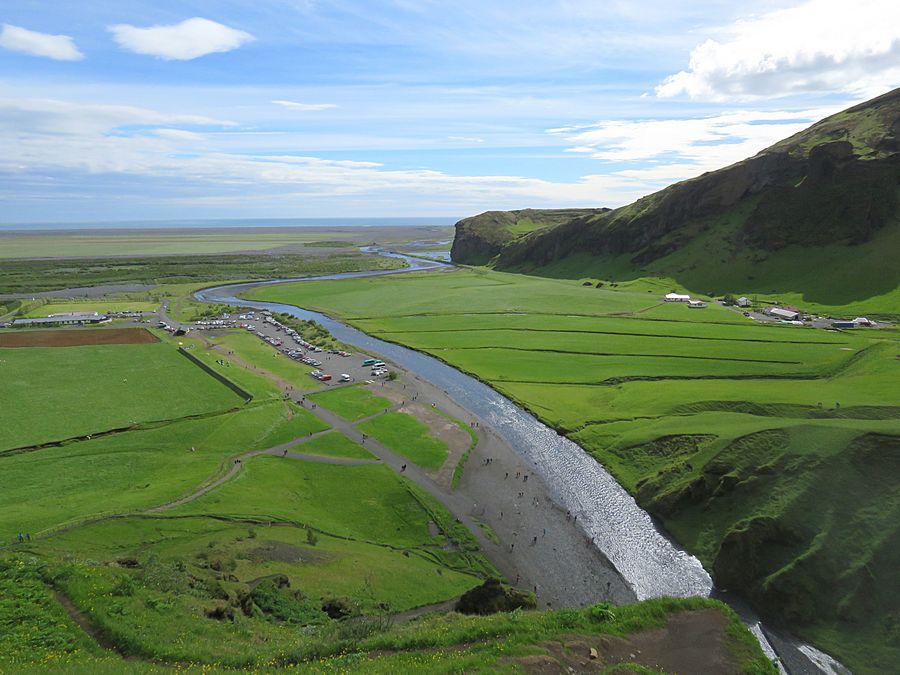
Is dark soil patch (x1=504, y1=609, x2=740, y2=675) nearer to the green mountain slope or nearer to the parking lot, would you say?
the parking lot

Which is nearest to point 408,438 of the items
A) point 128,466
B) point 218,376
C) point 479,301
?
point 128,466

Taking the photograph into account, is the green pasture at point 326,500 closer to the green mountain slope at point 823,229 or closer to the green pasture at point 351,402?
the green pasture at point 351,402

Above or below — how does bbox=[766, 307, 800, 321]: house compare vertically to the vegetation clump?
above

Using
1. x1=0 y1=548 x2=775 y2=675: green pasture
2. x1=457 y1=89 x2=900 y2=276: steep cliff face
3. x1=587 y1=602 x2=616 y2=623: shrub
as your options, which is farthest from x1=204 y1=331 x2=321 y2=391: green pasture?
x1=457 y1=89 x2=900 y2=276: steep cliff face

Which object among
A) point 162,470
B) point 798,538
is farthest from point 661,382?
point 162,470

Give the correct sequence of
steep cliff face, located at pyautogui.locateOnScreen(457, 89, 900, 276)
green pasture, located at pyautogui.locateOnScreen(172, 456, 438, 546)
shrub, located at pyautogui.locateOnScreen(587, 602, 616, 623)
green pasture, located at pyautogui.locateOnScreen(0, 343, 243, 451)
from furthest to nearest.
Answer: steep cliff face, located at pyautogui.locateOnScreen(457, 89, 900, 276) → green pasture, located at pyautogui.locateOnScreen(0, 343, 243, 451) → green pasture, located at pyautogui.locateOnScreen(172, 456, 438, 546) → shrub, located at pyautogui.locateOnScreen(587, 602, 616, 623)

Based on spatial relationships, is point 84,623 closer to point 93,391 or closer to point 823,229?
point 93,391
